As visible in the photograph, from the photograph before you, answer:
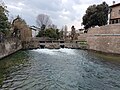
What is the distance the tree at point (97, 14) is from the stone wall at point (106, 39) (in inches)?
251

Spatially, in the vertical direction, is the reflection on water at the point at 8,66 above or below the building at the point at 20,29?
below

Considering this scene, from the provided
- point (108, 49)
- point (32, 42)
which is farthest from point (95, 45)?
point (32, 42)

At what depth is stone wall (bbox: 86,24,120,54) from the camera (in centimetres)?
3271

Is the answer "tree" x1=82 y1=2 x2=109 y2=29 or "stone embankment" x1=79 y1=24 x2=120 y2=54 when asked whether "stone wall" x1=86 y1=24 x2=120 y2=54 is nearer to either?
"stone embankment" x1=79 y1=24 x2=120 y2=54

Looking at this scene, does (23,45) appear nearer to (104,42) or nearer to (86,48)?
(86,48)

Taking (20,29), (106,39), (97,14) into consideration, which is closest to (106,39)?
(106,39)

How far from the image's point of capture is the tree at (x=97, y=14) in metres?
49.6

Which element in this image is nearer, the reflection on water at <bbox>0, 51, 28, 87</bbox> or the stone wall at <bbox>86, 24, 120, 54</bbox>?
the reflection on water at <bbox>0, 51, 28, 87</bbox>

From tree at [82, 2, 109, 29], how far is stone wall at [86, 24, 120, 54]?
638 cm

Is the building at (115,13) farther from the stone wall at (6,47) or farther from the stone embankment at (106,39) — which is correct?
the stone wall at (6,47)

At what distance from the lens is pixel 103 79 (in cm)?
1427

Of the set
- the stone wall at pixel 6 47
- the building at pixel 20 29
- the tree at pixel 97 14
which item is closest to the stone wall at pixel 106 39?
the tree at pixel 97 14

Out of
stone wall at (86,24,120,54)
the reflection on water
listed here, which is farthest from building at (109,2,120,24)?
the reflection on water

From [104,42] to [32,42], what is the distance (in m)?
18.1
